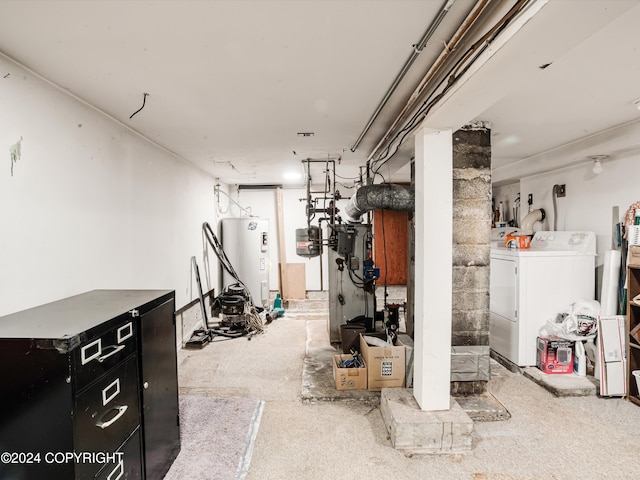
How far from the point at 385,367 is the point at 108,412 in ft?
7.08

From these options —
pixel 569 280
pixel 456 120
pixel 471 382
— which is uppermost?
pixel 456 120

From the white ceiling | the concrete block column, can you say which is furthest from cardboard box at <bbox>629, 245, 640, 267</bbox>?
the concrete block column

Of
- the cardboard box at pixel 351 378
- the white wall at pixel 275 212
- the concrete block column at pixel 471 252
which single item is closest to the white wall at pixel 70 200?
the cardboard box at pixel 351 378

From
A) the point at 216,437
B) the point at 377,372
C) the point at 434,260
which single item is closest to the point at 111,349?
the point at 216,437

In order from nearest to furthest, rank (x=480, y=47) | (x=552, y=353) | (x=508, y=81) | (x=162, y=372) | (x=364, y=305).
Answer: (x=480, y=47), (x=508, y=81), (x=162, y=372), (x=552, y=353), (x=364, y=305)

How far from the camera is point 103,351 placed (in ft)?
4.87

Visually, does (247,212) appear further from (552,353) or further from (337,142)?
(552,353)

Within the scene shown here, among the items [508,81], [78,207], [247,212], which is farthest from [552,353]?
[247,212]

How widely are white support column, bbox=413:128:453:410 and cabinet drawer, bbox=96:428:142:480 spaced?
5.72 ft

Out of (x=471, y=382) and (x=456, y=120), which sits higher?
(x=456, y=120)

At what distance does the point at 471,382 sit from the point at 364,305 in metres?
1.72

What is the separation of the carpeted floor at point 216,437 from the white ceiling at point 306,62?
2.35 metres

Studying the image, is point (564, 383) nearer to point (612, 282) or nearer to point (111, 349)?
point (612, 282)

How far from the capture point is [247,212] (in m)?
6.69
